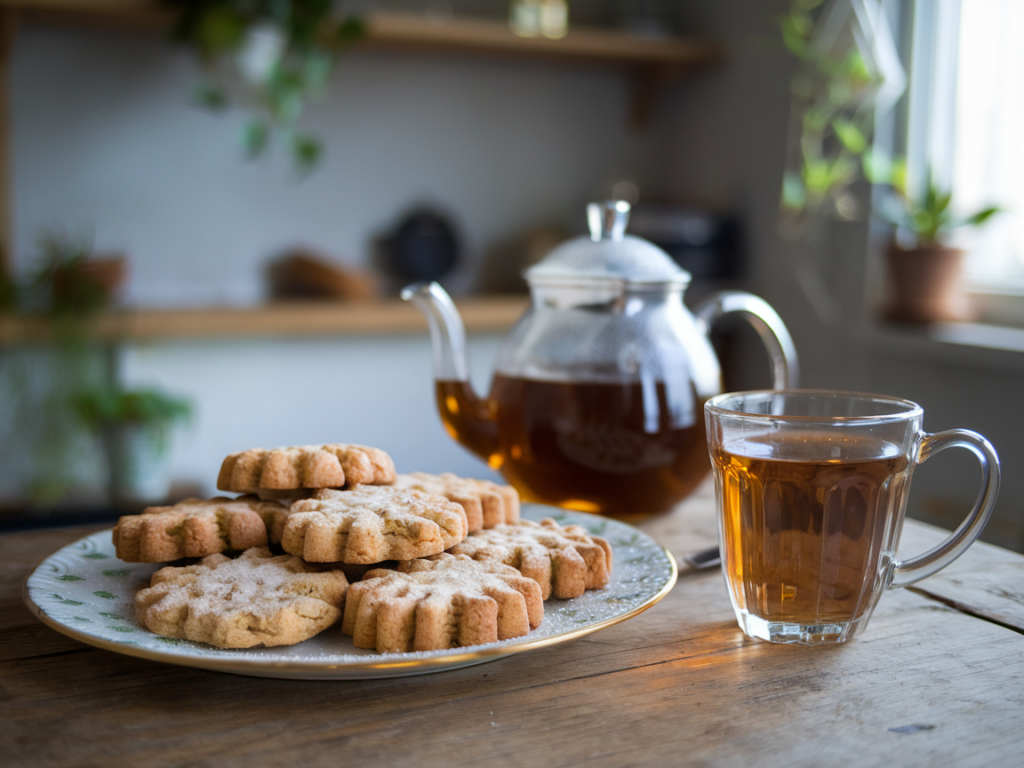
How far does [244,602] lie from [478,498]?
20 cm

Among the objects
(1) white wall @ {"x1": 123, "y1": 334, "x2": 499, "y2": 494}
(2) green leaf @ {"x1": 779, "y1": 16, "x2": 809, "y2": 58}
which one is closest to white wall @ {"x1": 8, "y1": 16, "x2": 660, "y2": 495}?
(1) white wall @ {"x1": 123, "y1": 334, "x2": 499, "y2": 494}

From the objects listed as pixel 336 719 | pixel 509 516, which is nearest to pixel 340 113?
pixel 509 516

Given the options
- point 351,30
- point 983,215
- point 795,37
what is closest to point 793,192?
point 795,37

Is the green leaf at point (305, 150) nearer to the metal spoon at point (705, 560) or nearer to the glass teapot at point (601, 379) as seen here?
the glass teapot at point (601, 379)

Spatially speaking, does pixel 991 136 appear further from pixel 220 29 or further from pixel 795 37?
pixel 220 29

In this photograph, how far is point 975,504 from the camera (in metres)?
0.59

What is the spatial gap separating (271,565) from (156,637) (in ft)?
0.27

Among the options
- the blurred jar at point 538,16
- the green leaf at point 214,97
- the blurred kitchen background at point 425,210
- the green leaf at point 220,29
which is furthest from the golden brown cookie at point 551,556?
the blurred jar at point 538,16

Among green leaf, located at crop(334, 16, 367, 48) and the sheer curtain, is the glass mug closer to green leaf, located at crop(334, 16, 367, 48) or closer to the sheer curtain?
the sheer curtain

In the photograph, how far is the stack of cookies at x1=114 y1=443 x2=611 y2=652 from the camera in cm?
52

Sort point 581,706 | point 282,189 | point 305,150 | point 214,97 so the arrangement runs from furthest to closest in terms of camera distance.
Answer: point 282,189 < point 305,150 < point 214,97 < point 581,706

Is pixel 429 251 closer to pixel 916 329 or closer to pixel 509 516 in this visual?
pixel 916 329

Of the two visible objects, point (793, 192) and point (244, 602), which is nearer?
point (244, 602)

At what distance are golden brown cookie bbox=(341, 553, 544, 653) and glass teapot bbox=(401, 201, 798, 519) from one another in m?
0.30
